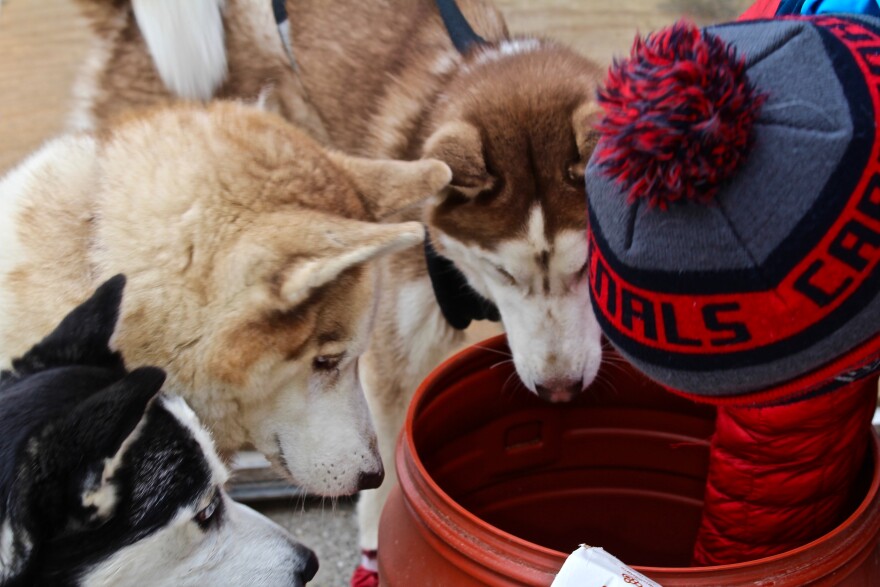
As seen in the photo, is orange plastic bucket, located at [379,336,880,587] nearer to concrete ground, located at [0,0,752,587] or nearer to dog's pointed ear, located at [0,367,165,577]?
dog's pointed ear, located at [0,367,165,577]

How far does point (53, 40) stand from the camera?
9.77 ft

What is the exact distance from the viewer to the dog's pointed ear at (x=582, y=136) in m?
2.02

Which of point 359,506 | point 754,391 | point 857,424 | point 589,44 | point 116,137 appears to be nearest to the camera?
point 754,391

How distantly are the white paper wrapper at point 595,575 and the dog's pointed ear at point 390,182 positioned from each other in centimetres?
88

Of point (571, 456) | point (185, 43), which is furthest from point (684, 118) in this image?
point (185, 43)

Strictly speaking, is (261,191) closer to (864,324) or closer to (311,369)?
(311,369)

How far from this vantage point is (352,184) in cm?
185

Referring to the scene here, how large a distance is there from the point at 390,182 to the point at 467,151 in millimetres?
282

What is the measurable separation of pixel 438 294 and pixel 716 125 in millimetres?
1407

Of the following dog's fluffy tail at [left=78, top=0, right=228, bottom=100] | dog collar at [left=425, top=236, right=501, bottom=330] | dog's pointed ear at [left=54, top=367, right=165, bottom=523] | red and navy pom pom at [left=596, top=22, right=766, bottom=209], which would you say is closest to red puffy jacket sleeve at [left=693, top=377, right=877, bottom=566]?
red and navy pom pom at [left=596, top=22, right=766, bottom=209]

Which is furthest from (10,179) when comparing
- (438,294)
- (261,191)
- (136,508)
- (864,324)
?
(864,324)

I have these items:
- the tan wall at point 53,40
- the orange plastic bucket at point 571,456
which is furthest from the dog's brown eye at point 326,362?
the tan wall at point 53,40

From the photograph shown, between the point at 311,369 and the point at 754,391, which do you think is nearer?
the point at 754,391

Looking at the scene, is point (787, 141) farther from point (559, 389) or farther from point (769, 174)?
point (559, 389)
